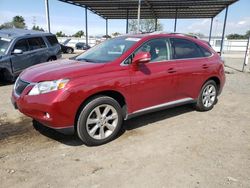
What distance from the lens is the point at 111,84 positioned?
3.80 meters

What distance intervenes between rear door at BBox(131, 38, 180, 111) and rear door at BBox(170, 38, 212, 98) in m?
0.19

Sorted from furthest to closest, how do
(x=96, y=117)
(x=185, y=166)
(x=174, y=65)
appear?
(x=174, y=65), (x=96, y=117), (x=185, y=166)

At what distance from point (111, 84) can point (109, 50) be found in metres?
1.05

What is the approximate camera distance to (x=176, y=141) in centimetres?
413

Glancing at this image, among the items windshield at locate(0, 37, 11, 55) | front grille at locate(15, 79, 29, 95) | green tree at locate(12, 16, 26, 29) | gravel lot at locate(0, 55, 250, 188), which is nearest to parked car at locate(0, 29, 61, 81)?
windshield at locate(0, 37, 11, 55)

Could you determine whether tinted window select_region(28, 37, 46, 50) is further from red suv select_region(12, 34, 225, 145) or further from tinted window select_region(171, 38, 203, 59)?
tinted window select_region(171, 38, 203, 59)

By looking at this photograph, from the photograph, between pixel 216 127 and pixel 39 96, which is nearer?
pixel 39 96

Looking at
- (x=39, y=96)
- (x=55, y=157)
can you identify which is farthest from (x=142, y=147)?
(x=39, y=96)

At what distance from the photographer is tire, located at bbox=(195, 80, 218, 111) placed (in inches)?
219

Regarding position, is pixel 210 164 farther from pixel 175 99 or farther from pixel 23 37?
pixel 23 37

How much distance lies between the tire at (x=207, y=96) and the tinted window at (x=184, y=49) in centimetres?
74

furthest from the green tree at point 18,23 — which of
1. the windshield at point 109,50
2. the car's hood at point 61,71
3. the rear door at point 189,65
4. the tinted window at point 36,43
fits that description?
the car's hood at point 61,71

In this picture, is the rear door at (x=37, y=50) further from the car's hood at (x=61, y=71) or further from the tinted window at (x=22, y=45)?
the car's hood at (x=61, y=71)

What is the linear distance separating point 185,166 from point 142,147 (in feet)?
2.53
